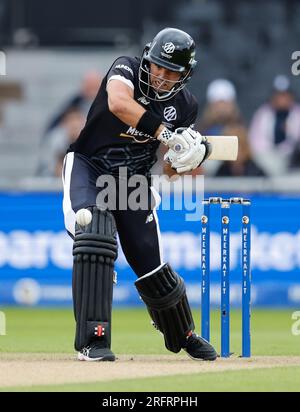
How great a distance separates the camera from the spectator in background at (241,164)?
44.7 ft

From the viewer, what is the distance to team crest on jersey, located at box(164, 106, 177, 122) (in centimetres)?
761

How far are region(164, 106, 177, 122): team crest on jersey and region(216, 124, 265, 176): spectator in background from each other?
234 inches

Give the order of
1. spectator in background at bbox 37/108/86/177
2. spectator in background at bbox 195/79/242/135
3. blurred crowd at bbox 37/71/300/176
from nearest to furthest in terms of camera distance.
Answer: spectator in background at bbox 195/79/242/135 < blurred crowd at bbox 37/71/300/176 < spectator in background at bbox 37/108/86/177

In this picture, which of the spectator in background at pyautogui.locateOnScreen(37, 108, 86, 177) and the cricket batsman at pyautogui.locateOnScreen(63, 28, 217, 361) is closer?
→ the cricket batsman at pyautogui.locateOnScreen(63, 28, 217, 361)

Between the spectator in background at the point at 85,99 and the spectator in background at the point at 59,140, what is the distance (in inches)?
10.2

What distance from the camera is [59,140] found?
15008 millimetres

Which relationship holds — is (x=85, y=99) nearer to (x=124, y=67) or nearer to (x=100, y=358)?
(x=124, y=67)

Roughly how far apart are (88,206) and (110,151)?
0.48 metres

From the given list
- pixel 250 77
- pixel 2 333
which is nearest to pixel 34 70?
pixel 250 77

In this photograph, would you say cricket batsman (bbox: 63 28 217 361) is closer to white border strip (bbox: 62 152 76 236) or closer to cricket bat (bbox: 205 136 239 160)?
white border strip (bbox: 62 152 76 236)

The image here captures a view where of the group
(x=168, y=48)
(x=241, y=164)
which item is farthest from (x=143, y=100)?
(x=241, y=164)

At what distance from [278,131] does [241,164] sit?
5.87 feet

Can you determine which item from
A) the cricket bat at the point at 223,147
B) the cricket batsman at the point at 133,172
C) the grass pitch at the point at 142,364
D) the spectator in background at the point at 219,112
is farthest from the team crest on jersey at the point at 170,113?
the spectator in background at the point at 219,112

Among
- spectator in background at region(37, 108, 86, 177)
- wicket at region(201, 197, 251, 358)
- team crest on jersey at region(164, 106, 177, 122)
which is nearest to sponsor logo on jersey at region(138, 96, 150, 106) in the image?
team crest on jersey at region(164, 106, 177, 122)
